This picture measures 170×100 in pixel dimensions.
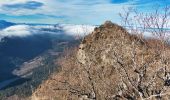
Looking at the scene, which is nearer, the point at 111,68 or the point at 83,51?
the point at 111,68

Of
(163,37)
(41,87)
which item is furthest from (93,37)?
(163,37)

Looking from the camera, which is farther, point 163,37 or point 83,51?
point 83,51

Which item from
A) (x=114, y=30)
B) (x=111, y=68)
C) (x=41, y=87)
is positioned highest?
(x=114, y=30)

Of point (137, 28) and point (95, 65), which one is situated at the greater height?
point (137, 28)

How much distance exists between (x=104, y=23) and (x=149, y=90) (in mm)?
32052

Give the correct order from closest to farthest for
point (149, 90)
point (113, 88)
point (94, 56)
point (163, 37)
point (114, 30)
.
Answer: point (163, 37)
point (149, 90)
point (113, 88)
point (94, 56)
point (114, 30)

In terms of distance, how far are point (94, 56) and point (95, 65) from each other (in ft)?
8.22

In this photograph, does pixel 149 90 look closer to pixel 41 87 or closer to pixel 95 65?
pixel 95 65

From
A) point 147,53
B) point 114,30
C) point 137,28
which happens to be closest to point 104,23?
point 114,30

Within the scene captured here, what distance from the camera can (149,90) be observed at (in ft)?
93.0

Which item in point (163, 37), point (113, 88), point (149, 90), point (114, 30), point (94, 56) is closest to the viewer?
point (163, 37)

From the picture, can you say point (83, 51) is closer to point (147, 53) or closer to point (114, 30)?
point (114, 30)

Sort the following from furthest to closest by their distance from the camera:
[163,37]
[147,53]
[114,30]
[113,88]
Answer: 1. [114,30]
2. [147,53]
3. [113,88]
4. [163,37]

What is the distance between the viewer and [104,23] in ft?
195
